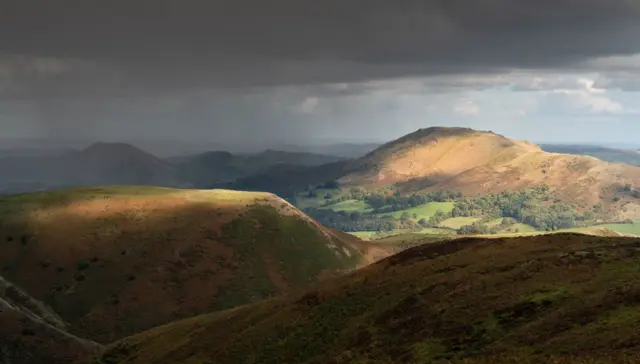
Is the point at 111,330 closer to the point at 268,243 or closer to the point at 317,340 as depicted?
the point at 268,243

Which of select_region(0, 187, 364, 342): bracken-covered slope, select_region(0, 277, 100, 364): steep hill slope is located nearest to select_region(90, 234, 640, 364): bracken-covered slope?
select_region(0, 277, 100, 364): steep hill slope

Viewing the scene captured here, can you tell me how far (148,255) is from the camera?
161625mm

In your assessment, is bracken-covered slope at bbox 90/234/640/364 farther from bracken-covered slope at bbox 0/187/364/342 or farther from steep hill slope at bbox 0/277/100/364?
bracken-covered slope at bbox 0/187/364/342

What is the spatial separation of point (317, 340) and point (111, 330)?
95106 mm

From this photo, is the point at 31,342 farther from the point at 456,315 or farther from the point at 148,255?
the point at 456,315

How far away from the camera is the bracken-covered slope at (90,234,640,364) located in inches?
1458

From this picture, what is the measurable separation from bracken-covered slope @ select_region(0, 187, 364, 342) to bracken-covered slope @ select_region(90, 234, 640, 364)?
66779mm

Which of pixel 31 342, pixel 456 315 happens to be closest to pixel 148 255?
pixel 31 342

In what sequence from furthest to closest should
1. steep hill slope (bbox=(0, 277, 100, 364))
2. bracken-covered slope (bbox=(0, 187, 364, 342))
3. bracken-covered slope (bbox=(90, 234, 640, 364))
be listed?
bracken-covered slope (bbox=(0, 187, 364, 342))
steep hill slope (bbox=(0, 277, 100, 364))
bracken-covered slope (bbox=(90, 234, 640, 364))

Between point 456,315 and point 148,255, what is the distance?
5203 inches

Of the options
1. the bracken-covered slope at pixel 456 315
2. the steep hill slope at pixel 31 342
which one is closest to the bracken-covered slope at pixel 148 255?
the steep hill slope at pixel 31 342

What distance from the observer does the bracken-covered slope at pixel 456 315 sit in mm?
37031

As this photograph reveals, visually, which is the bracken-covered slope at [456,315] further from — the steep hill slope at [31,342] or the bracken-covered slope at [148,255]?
the bracken-covered slope at [148,255]

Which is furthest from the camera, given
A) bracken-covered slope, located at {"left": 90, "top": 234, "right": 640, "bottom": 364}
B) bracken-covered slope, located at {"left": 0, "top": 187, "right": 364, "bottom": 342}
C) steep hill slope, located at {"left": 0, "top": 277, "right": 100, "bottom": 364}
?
bracken-covered slope, located at {"left": 0, "top": 187, "right": 364, "bottom": 342}
